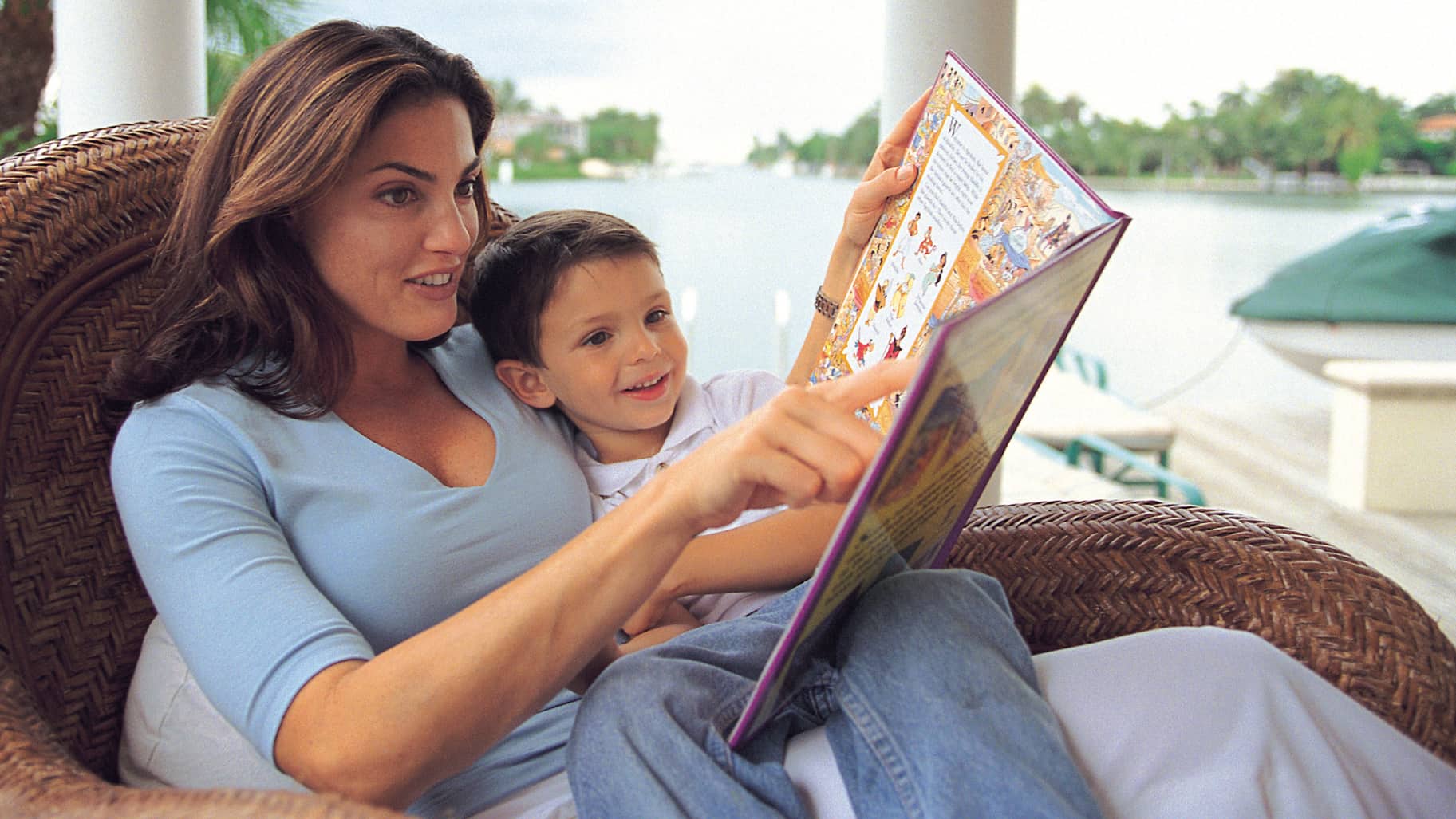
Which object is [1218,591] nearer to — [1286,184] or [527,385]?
[527,385]

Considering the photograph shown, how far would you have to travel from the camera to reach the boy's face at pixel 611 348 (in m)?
1.24

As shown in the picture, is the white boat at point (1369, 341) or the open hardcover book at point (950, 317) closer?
the open hardcover book at point (950, 317)

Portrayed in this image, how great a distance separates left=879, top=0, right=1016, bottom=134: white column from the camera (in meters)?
2.23

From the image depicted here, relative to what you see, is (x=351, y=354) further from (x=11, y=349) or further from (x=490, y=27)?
(x=490, y=27)

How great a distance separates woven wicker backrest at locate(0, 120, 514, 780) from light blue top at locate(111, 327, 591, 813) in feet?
0.40

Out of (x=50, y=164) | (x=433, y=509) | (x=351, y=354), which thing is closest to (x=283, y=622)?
(x=433, y=509)

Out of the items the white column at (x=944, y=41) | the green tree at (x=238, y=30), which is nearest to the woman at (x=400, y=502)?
the white column at (x=944, y=41)

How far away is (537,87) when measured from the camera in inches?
148

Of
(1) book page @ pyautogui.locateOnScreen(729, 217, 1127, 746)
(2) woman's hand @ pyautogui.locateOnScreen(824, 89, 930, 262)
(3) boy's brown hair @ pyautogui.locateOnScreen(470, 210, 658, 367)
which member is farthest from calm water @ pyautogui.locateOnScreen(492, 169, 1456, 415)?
(1) book page @ pyautogui.locateOnScreen(729, 217, 1127, 746)

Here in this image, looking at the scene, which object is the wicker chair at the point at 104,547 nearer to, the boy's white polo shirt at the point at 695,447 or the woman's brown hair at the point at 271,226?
the woman's brown hair at the point at 271,226

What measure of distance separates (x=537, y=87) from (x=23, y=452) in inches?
115

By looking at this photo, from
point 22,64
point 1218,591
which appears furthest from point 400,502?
point 22,64

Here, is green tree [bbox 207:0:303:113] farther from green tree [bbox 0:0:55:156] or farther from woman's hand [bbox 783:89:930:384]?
woman's hand [bbox 783:89:930:384]

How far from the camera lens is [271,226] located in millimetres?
1071
